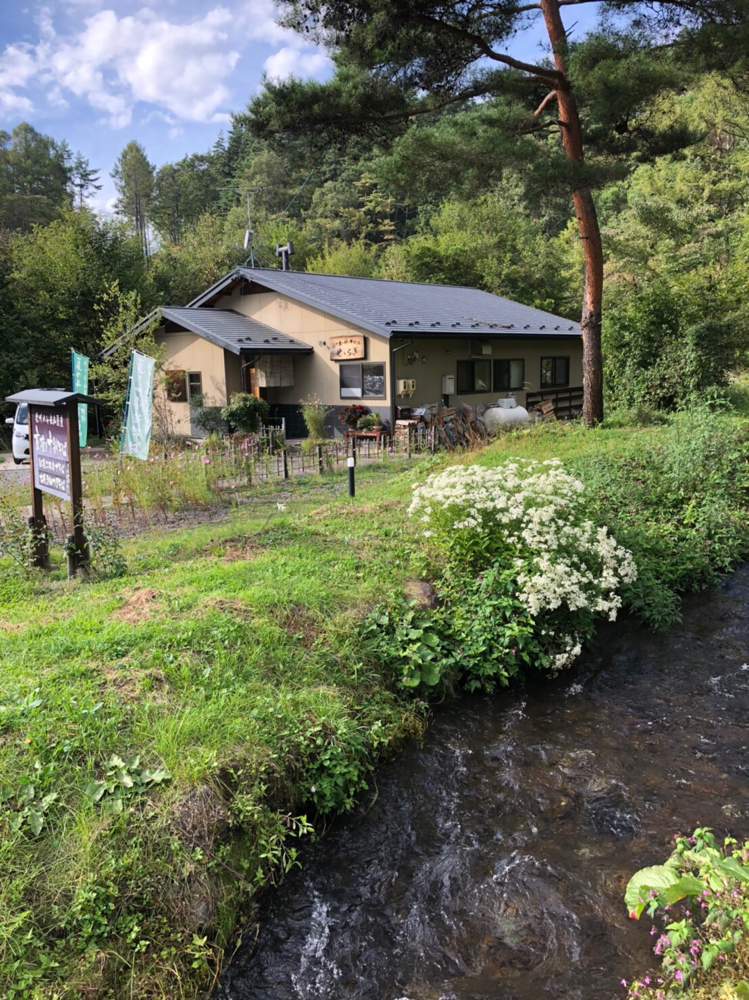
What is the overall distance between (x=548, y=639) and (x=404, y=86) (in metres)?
10.5

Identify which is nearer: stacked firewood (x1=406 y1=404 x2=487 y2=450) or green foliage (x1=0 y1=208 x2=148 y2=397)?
stacked firewood (x1=406 y1=404 x2=487 y2=450)

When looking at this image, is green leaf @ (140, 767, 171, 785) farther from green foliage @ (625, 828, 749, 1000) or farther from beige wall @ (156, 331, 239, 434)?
beige wall @ (156, 331, 239, 434)

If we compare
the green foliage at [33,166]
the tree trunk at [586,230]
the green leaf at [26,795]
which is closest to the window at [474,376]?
the tree trunk at [586,230]

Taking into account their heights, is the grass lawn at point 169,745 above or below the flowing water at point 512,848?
above

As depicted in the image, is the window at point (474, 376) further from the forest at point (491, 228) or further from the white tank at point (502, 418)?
the forest at point (491, 228)

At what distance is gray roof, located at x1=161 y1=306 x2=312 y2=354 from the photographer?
16.2m

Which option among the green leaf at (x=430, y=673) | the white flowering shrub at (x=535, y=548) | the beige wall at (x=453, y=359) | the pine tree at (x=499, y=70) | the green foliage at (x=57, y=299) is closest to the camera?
the green leaf at (x=430, y=673)

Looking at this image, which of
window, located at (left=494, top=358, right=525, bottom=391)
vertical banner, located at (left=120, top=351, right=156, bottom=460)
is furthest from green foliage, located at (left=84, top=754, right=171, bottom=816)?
window, located at (left=494, top=358, right=525, bottom=391)

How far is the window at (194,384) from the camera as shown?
58.1 ft

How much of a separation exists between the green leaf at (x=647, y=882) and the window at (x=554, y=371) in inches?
765

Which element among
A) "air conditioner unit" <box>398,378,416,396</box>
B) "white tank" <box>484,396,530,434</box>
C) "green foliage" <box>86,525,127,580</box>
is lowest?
"green foliage" <box>86,525,127,580</box>

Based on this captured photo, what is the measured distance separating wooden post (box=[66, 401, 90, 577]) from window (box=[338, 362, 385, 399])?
10.4 metres

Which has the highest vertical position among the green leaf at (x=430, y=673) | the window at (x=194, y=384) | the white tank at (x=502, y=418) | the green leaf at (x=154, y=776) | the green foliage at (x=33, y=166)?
the green foliage at (x=33, y=166)

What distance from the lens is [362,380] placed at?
1630 centimetres
